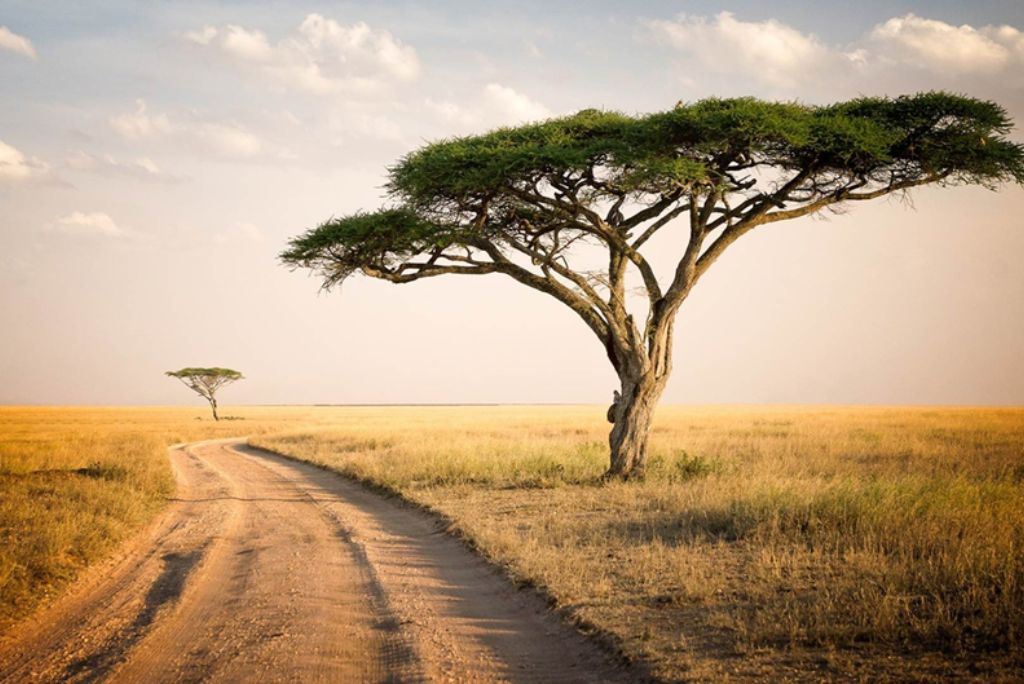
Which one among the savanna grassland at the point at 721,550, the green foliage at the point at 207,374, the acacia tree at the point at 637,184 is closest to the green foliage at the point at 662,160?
the acacia tree at the point at 637,184

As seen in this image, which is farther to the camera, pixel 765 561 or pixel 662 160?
pixel 662 160

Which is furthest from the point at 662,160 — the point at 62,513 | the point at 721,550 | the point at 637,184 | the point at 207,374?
the point at 207,374

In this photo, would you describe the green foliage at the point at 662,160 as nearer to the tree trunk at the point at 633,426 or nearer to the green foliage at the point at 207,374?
the tree trunk at the point at 633,426

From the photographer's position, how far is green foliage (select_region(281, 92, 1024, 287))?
44.2 ft

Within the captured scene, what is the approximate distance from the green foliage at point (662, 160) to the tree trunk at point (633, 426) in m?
3.87

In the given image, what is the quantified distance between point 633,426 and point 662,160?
583 centimetres

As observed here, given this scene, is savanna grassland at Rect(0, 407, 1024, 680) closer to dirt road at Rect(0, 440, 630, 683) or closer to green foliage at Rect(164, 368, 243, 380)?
dirt road at Rect(0, 440, 630, 683)

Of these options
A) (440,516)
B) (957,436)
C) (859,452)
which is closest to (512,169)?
(440,516)

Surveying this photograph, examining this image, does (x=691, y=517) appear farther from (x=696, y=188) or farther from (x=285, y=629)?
(x=696, y=188)

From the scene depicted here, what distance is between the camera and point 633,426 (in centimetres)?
1532

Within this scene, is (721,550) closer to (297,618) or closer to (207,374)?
(297,618)

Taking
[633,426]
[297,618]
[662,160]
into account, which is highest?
[662,160]

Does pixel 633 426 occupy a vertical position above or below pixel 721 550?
above

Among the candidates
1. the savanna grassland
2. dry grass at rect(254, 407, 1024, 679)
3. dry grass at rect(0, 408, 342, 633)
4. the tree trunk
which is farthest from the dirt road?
the tree trunk
